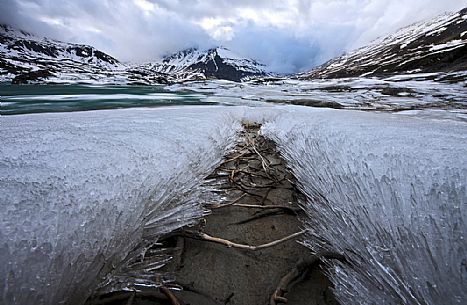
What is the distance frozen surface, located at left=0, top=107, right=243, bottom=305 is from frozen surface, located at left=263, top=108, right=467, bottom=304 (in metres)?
0.49

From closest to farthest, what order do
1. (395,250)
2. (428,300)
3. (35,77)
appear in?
(428,300) → (395,250) → (35,77)

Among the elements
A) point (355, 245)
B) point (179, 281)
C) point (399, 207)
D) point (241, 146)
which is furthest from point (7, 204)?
point (241, 146)

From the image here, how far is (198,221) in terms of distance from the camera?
3.25ft

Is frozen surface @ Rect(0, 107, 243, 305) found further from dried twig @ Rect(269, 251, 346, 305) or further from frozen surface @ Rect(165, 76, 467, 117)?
frozen surface @ Rect(165, 76, 467, 117)

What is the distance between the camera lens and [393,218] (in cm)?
73

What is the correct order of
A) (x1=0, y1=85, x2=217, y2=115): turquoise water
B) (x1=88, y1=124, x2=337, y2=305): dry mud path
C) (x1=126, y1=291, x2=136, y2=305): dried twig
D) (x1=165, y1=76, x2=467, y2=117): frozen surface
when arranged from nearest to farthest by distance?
(x1=126, y1=291, x2=136, y2=305): dried twig < (x1=88, y1=124, x2=337, y2=305): dry mud path < (x1=0, y1=85, x2=217, y2=115): turquoise water < (x1=165, y1=76, x2=467, y2=117): frozen surface

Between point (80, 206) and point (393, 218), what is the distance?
0.82 metres

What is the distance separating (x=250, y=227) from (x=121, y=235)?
1.88ft

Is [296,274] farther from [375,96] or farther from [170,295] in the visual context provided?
[375,96]

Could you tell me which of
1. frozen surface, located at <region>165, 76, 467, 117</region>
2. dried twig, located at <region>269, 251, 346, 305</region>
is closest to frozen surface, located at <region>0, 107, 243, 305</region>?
dried twig, located at <region>269, 251, 346, 305</region>

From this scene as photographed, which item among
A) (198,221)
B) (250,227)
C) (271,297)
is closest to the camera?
(271,297)

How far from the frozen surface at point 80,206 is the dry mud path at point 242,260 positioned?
0.30 feet

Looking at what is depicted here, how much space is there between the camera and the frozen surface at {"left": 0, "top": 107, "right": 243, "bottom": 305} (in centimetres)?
54

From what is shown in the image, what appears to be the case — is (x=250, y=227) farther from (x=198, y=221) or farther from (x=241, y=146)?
(x=241, y=146)
